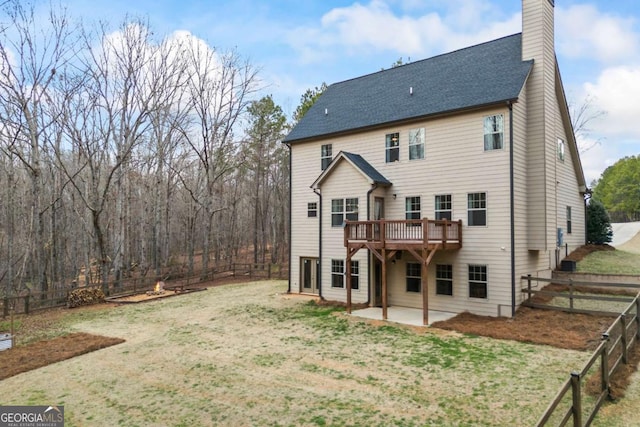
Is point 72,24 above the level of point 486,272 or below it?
above

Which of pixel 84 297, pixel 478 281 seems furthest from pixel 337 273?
pixel 84 297

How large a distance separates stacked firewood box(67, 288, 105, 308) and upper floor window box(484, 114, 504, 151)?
1807cm

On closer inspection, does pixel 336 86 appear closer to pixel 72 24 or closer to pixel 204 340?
pixel 72 24

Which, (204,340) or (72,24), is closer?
(204,340)

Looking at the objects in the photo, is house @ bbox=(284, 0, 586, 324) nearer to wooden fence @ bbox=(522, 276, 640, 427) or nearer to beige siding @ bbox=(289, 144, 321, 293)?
beige siding @ bbox=(289, 144, 321, 293)

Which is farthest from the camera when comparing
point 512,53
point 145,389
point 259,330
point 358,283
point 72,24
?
point 72,24

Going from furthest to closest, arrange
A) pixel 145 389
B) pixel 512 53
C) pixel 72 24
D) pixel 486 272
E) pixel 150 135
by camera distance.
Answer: pixel 150 135 < pixel 72 24 < pixel 512 53 < pixel 486 272 < pixel 145 389

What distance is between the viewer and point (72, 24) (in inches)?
739

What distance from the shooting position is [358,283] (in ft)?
51.1

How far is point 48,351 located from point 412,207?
1281cm

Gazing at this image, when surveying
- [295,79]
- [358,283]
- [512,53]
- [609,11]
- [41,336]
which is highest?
[295,79]

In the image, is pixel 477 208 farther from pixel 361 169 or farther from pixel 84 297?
pixel 84 297

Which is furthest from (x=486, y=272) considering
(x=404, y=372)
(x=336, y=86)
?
(x=336, y=86)

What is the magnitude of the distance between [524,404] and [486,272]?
7.01 meters
